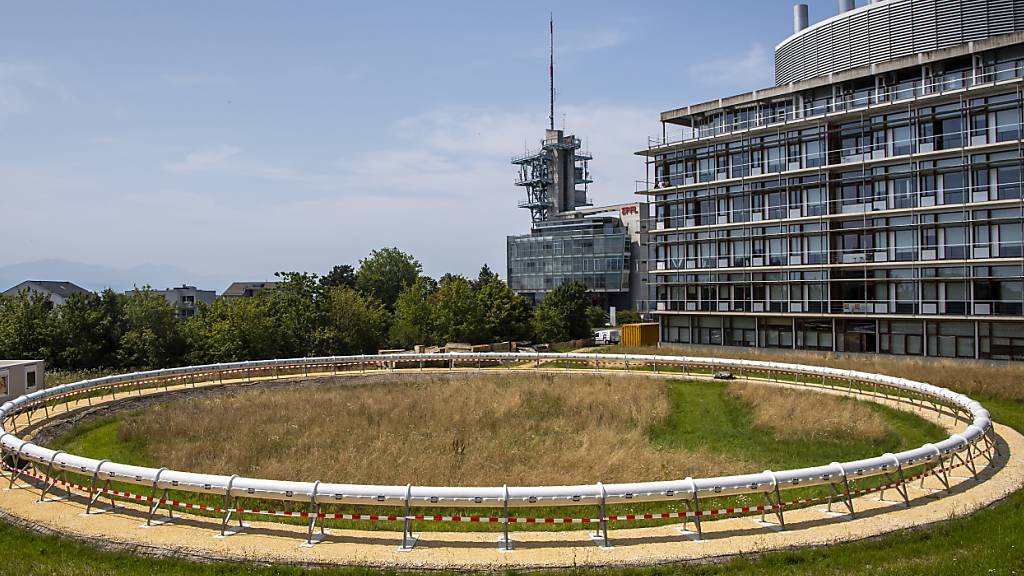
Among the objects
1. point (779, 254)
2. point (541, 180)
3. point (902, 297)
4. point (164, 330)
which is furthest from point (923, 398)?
point (541, 180)

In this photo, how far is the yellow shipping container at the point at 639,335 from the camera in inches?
2413

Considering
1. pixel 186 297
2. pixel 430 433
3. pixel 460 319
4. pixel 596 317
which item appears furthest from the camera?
pixel 186 297

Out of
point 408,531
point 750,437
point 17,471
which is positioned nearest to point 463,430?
point 750,437

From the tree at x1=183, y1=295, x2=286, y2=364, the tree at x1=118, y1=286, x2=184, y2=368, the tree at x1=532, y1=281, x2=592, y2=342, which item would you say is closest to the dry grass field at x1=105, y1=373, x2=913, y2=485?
the tree at x1=183, y1=295, x2=286, y2=364

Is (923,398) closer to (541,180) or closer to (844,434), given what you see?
(844,434)

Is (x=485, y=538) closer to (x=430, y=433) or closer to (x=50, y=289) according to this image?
(x=430, y=433)

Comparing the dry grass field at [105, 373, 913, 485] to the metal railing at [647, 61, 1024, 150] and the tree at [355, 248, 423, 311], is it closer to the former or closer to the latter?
the metal railing at [647, 61, 1024, 150]

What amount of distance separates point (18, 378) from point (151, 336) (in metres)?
18.4

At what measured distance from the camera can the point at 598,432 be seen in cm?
2500

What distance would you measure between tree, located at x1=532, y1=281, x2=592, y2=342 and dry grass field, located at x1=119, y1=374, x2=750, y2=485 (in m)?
28.3

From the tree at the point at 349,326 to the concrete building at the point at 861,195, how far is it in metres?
23.3

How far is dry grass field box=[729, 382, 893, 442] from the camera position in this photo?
976 inches

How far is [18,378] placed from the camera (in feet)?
103

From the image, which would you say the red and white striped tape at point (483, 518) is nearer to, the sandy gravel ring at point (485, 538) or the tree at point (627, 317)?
the sandy gravel ring at point (485, 538)
